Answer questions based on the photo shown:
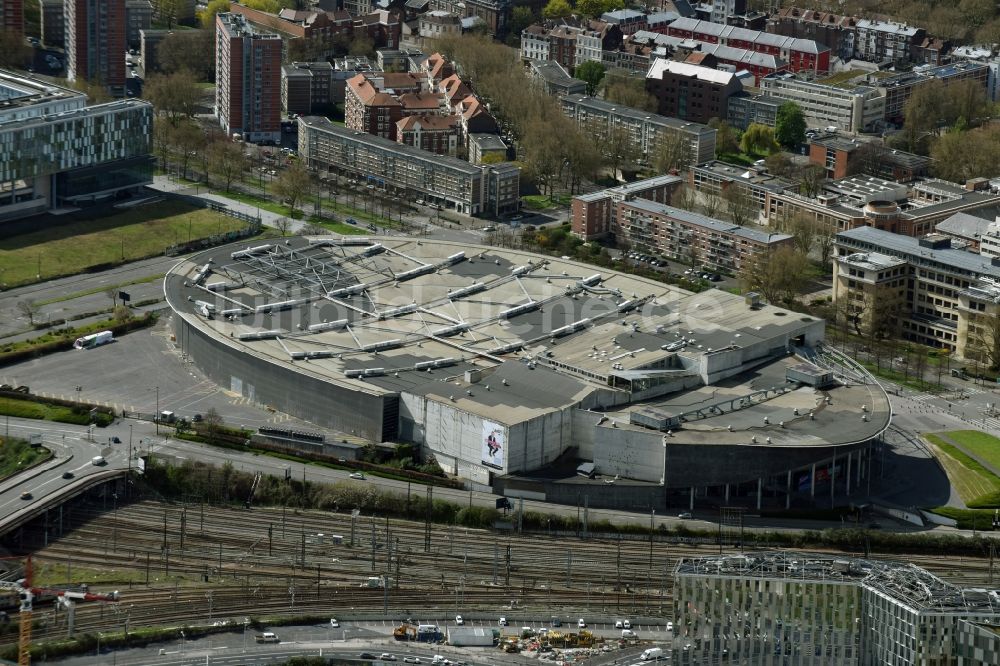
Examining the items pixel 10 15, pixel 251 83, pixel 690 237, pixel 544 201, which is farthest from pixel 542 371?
pixel 10 15

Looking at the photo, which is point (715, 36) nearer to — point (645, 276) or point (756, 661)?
point (645, 276)

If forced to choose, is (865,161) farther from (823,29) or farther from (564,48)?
(564,48)

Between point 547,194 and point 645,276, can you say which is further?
point 547,194

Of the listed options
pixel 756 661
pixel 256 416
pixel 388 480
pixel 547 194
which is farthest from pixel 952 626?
pixel 547 194

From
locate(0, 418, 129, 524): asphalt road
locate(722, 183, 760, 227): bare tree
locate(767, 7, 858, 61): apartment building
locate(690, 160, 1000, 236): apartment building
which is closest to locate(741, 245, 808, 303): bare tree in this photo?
locate(690, 160, 1000, 236): apartment building

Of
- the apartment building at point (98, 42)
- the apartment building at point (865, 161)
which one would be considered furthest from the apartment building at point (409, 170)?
the apartment building at point (865, 161)

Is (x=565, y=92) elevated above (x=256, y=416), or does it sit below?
above
